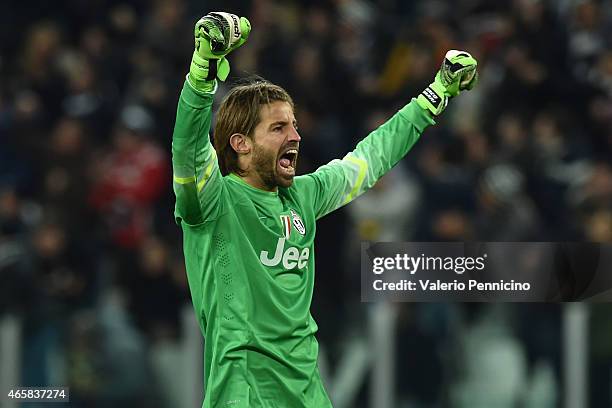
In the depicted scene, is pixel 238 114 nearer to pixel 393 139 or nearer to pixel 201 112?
pixel 201 112

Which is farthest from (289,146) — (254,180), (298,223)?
(298,223)

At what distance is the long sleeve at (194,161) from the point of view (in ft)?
12.0

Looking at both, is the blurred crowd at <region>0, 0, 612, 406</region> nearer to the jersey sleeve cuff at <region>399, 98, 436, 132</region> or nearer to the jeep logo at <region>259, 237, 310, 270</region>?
the jersey sleeve cuff at <region>399, 98, 436, 132</region>

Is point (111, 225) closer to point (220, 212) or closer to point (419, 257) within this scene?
point (419, 257)

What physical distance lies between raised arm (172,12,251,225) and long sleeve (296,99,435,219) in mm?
582

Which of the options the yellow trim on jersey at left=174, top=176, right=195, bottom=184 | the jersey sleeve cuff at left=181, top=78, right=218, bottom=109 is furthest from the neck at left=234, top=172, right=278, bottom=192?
the jersey sleeve cuff at left=181, top=78, right=218, bottom=109

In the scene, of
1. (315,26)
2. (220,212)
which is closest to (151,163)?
(315,26)

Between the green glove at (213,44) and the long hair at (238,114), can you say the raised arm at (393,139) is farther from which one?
the green glove at (213,44)

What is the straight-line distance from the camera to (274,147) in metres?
4.00

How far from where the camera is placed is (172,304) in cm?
722

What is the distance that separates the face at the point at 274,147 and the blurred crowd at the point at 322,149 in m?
2.65

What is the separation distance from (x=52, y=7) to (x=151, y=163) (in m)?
2.03

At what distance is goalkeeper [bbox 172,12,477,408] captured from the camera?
A: 3799 mm

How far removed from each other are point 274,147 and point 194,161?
0.38m
